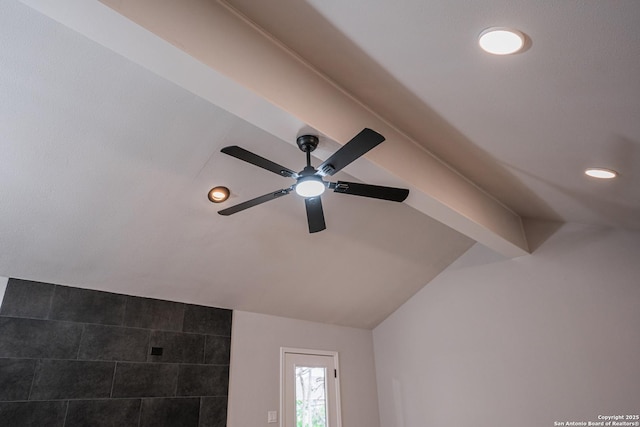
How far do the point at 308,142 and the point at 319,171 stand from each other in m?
0.17

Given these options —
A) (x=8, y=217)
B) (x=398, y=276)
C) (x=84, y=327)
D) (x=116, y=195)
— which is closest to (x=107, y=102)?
(x=116, y=195)

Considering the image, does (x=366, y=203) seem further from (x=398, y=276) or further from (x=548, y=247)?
(x=548, y=247)

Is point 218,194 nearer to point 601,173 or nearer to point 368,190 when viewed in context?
point 368,190

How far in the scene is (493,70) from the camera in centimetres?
173

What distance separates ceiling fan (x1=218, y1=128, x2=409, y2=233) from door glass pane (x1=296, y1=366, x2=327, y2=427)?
281 cm

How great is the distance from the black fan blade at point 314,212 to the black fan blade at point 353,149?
1.02ft

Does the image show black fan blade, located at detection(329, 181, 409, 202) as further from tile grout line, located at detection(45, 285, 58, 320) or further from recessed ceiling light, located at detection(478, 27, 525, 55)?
tile grout line, located at detection(45, 285, 58, 320)

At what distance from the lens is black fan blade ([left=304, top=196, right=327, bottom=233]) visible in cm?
259

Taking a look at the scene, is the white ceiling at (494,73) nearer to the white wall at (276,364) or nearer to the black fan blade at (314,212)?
the black fan blade at (314,212)

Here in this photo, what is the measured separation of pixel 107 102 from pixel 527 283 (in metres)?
4.16

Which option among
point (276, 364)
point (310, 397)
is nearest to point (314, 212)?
point (276, 364)

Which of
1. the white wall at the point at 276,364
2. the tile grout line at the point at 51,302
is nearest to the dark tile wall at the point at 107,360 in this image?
the tile grout line at the point at 51,302

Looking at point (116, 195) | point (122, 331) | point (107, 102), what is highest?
point (107, 102)

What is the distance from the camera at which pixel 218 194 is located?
3.16 meters
